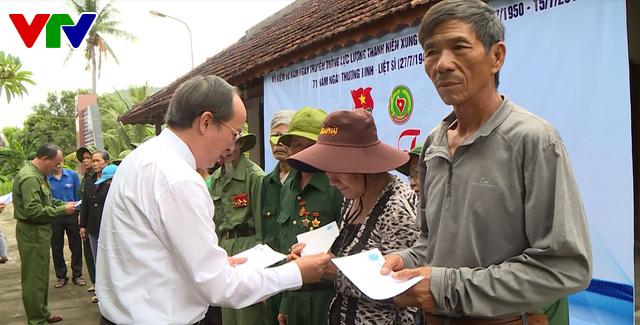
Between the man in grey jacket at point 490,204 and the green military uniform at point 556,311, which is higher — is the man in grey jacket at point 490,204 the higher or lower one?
the higher one

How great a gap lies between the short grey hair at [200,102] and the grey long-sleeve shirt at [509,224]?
3.06 feet

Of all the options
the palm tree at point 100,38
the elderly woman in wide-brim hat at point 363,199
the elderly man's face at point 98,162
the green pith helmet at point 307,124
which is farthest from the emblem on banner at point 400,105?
the palm tree at point 100,38

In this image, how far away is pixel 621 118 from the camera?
2.74 metres

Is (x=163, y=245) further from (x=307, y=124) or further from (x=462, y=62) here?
(x=307, y=124)

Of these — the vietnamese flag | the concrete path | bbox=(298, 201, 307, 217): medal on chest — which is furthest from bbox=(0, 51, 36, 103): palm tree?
bbox=(298, 201, 307, 217): medal on chest

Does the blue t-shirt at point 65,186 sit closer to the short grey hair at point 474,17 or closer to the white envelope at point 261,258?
the white envelope at point 261,258

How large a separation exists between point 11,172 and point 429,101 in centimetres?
3012

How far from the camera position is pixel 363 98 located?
17.1 feet

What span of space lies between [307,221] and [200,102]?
44.0 inches

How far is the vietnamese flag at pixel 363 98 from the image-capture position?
5133 millimetres

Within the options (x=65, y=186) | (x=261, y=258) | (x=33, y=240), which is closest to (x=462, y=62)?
(x=261, y=258)

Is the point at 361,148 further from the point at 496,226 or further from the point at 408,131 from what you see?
the point at 408,131

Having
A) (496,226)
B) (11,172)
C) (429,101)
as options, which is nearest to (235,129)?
(496,226)

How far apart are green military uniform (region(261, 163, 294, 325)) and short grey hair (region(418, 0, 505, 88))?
85.4 inches
